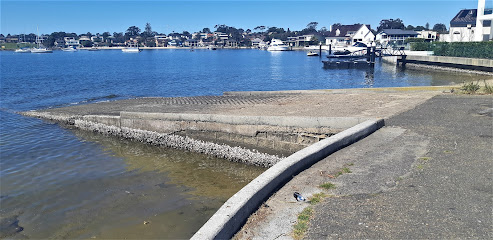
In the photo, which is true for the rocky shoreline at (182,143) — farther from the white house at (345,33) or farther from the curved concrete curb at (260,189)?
the white house at (345,33)

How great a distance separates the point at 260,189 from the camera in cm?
566

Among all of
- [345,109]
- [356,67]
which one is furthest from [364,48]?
[345,109]

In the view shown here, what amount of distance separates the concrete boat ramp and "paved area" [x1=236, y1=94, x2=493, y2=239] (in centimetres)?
4

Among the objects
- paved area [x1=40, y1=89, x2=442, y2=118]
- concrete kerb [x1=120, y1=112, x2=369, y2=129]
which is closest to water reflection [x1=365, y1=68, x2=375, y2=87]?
paved area [x1=40, y1=89, x2=442, y2=118]

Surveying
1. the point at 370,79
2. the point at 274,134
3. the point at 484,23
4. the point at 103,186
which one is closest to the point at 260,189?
the point at 103,186

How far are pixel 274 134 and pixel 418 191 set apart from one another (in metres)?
6.37

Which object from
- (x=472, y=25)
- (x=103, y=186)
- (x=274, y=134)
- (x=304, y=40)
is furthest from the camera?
(x=304, y=40)

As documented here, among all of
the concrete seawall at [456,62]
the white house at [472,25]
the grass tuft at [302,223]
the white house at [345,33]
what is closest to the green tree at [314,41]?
the white house at [345,33]

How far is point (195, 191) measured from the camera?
952 centimetres

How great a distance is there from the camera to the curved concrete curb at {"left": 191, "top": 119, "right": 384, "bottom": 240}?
4633 mm

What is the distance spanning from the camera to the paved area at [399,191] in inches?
190

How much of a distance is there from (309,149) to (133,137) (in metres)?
9.33

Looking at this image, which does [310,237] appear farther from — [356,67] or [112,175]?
[356,67]

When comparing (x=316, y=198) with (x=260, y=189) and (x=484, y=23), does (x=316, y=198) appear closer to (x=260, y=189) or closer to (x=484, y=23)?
(x=260, y=189)
